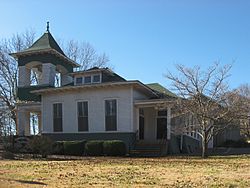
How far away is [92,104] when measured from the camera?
1123 inches

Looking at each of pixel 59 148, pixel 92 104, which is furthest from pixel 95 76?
pixel 59 148

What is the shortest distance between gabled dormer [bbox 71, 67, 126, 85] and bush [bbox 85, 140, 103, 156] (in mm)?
5341

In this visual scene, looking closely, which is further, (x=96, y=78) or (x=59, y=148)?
(x=96, y=78)

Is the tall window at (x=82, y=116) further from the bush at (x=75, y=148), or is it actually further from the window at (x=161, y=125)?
the window at (x=161, y=125)

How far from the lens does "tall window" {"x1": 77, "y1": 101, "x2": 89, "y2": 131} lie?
28812 millimetres

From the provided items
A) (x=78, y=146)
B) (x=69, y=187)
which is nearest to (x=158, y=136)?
(x=78, y=146)

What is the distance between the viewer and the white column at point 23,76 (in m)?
33.2

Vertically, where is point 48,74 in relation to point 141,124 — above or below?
above

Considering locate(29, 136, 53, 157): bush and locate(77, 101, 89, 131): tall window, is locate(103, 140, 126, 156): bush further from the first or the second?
locate(77, 101, 89, 131): tall window

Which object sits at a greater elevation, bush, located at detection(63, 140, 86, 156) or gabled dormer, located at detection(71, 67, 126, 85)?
gabled dormer, located at detection(71, 67, 126, 85)

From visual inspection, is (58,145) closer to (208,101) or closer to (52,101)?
(52,101)

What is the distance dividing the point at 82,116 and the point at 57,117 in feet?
7.91

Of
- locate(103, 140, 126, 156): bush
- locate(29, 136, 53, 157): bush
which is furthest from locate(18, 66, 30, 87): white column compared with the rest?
locate(103, 140, 126, 156): bush

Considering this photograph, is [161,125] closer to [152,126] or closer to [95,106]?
[152,126]
